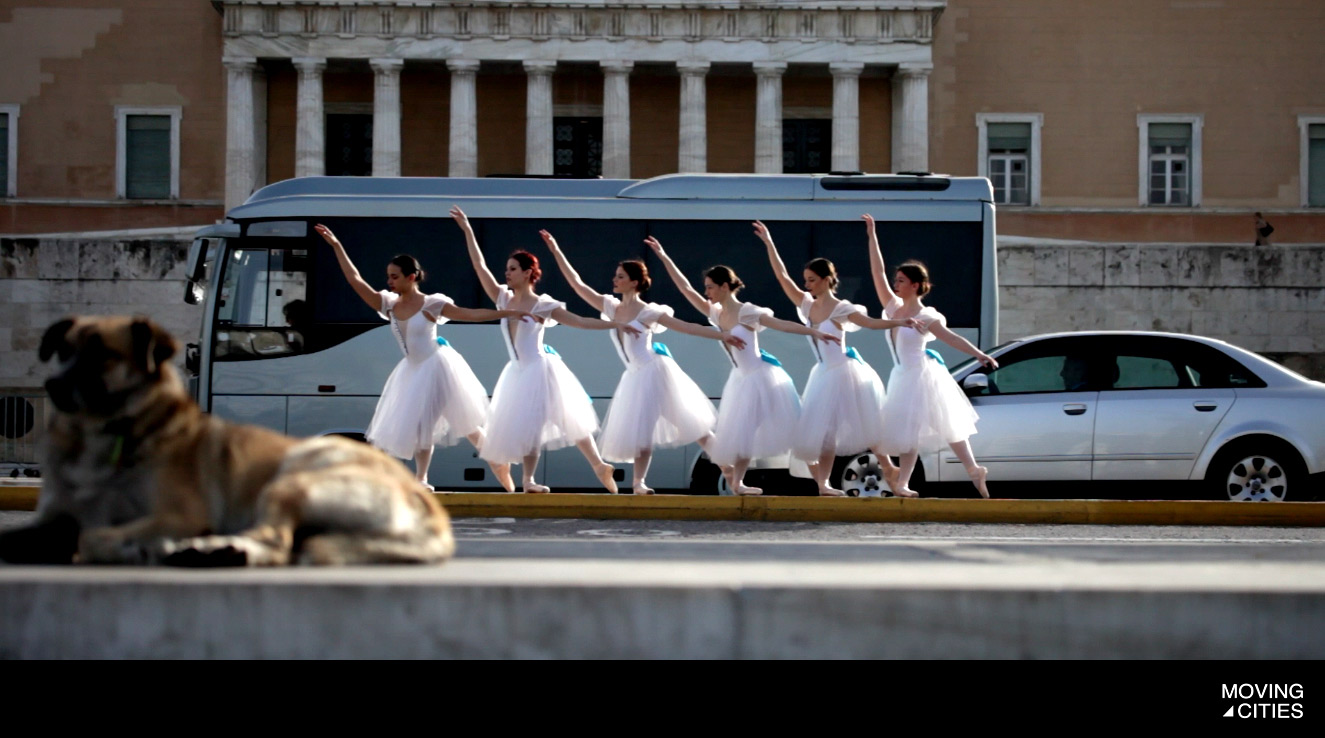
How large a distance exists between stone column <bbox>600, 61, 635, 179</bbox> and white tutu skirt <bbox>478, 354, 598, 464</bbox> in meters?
34.6

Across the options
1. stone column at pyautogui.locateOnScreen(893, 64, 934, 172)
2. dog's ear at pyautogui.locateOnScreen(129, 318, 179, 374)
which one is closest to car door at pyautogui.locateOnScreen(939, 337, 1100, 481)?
dog's ear at pyautogui.locateOnScreen(129, 318, 179, 374)

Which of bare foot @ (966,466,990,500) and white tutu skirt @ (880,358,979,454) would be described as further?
bare foot @ (966,466,990,500)

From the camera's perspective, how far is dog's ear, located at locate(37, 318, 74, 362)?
360 centimetres

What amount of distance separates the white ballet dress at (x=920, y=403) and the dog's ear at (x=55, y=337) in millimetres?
8684

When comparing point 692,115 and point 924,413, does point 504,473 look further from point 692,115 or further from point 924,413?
point 692,115

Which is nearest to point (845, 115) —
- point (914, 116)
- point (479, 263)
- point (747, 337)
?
point (914, 116)

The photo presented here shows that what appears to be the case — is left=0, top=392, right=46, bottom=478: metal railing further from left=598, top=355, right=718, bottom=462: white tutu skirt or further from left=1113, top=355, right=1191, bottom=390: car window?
left=1113, top=355, right=1191, bottom=390: car window

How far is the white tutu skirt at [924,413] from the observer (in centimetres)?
1162

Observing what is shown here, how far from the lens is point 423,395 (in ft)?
38.7

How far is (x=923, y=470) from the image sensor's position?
13.8 m
